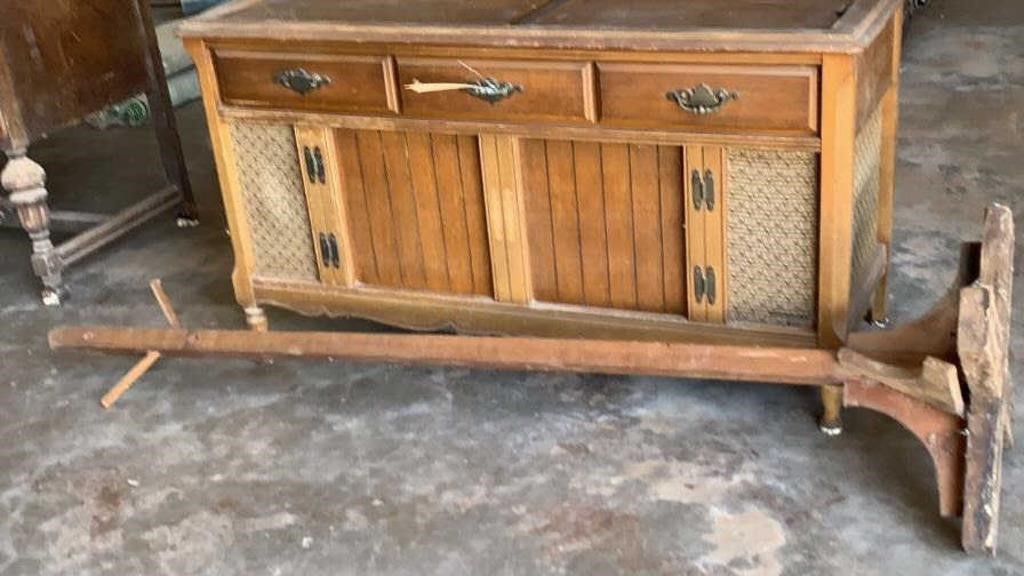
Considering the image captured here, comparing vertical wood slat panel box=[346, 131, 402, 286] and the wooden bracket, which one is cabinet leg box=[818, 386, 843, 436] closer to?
the wooden bracket

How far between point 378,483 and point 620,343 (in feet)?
1.84

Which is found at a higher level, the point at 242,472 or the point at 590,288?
the point at 590,288

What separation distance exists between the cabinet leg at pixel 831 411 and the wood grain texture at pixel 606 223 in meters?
0.34

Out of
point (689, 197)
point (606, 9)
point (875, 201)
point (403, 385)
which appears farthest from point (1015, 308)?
point (403, 385)

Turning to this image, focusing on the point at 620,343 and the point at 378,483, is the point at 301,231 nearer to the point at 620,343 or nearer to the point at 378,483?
the point at 378,483

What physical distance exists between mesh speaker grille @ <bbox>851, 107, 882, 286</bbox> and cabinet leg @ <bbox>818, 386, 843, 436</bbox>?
232 millimetres

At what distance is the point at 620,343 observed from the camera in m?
2.40

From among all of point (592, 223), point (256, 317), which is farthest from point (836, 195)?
point (256, 317)

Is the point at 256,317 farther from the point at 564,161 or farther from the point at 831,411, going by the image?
the point at 831,411

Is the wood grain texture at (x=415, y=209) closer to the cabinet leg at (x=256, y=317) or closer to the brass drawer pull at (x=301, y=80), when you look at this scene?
the brass drawer pull at (x=301, y=80)

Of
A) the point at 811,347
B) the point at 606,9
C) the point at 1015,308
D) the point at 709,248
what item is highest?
the point at 606,9

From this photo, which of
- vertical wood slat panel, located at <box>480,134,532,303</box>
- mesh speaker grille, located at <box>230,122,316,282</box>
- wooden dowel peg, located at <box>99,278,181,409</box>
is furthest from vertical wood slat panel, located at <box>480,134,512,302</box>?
wooden dowel peg, located at <box>99,278,181,409</box>

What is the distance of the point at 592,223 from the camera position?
2611 mm

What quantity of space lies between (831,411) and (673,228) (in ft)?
1.58
